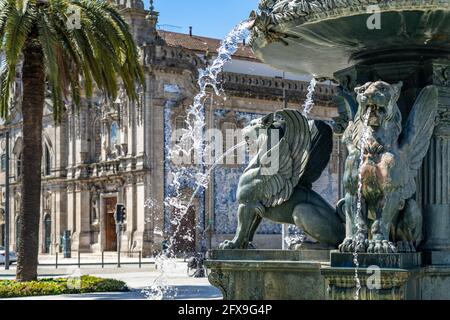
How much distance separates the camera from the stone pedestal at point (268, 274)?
7.82 meters

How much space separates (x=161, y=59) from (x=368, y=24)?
3378 centimetres

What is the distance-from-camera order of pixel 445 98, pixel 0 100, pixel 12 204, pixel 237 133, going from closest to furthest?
pixel 445 98
pixel 0 100
pixel 237 133
pixel 12 204

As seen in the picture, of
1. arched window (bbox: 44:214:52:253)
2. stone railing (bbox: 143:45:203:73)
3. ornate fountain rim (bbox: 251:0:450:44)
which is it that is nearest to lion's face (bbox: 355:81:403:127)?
ornate fountain rim (bbox: 251:0:450:44)

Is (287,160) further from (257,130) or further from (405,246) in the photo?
(405,246)

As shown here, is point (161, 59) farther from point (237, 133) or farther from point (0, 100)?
point (0, 100)

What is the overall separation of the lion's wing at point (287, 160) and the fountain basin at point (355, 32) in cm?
80

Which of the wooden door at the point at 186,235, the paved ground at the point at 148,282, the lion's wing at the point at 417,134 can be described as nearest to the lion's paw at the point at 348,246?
the lion's wing at the point at 417,134

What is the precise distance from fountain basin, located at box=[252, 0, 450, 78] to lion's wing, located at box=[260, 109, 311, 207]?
799 millimetres

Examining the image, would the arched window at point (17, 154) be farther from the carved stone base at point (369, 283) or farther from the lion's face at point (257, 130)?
the carved stone base at point (369, 283)

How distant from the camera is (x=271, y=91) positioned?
4644 centimetres

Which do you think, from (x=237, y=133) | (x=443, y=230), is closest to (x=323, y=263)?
(x=443, y=230)

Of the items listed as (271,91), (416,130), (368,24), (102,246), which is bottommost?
(102,246)

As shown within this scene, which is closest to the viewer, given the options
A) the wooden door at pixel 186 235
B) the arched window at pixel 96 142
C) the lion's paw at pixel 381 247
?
the lion's paw at pixel 381 247

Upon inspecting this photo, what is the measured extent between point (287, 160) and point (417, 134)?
1350 millimetres
